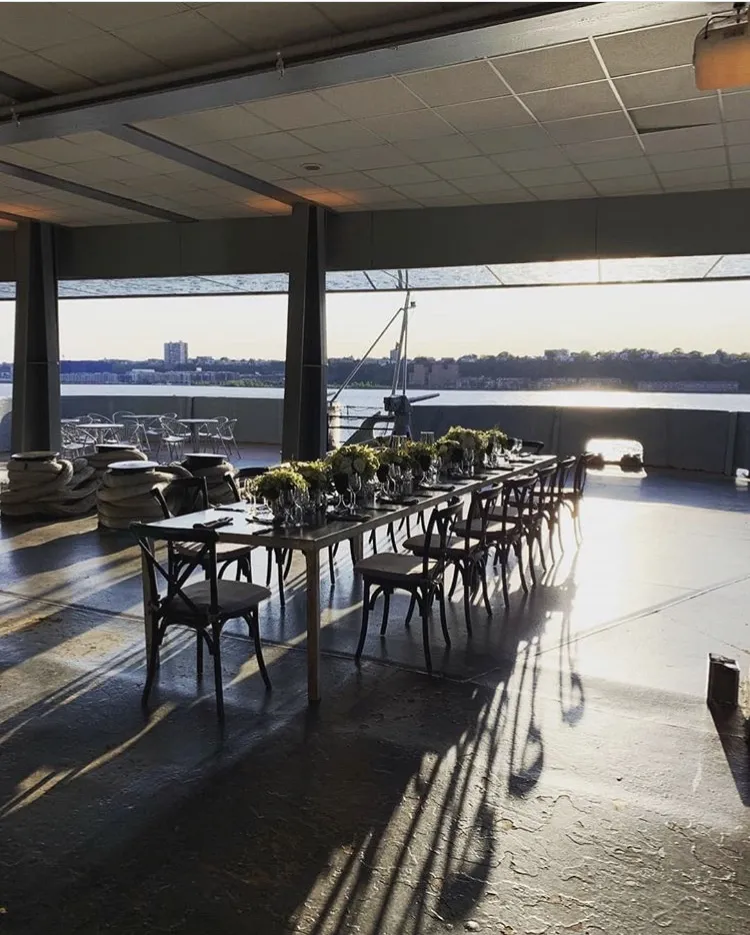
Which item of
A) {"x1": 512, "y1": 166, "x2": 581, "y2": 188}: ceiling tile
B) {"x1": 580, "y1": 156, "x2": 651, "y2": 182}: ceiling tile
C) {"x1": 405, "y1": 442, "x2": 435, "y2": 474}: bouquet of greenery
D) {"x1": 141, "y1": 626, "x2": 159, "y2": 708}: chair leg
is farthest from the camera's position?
{"x1": 512, "y1": 166, "x2": 581, "y2": 188}: ceiling tile

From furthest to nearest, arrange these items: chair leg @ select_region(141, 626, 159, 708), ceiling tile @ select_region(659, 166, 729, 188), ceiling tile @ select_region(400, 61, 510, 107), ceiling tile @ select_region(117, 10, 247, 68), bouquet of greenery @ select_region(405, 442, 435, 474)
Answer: ceiling tile @ select_region(659, 166, 729, 188) → bouquet of greenery @ select_region(405, 442, 435, 474) → ceiling tile @ select_region(400, 61, 510, 107) → ceiling tile @ select_region(117, 10, 247, 68) → chair leg @ select_region(141, 626, 159, 708)

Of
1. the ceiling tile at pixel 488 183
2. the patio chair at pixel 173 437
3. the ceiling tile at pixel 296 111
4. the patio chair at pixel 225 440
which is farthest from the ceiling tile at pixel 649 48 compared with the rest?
the patio chair at pixel 225 440

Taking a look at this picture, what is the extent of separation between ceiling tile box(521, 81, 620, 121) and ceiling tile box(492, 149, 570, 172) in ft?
3.06

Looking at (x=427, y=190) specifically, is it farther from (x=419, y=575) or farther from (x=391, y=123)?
(x=419, y=575)

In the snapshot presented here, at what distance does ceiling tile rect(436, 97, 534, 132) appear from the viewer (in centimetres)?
567

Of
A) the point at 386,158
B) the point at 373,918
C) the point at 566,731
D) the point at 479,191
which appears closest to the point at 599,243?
the point at 479,191

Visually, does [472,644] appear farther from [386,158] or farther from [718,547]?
[386,158]

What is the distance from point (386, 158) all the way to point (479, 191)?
158cm

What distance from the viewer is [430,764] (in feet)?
9.90

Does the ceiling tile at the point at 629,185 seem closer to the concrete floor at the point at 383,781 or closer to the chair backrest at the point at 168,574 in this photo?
the concrete floor at the point at 383,781

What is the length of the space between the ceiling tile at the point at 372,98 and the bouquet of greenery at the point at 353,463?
263 centimetres

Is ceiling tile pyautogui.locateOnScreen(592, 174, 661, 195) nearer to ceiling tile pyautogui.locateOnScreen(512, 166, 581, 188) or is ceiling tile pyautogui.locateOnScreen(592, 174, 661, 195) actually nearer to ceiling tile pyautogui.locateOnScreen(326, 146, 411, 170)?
ceiling tile pyautogui.locateOnScreen(512, 166, 581, 188)

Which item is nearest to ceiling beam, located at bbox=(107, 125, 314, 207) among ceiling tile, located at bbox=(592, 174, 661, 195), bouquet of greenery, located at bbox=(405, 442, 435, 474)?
ceiling tile, located at bbox=(592, 174, 661, 195)

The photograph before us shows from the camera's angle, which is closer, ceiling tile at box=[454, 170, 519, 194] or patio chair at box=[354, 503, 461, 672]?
patio chair at box=[354, 503, 461, 672]
